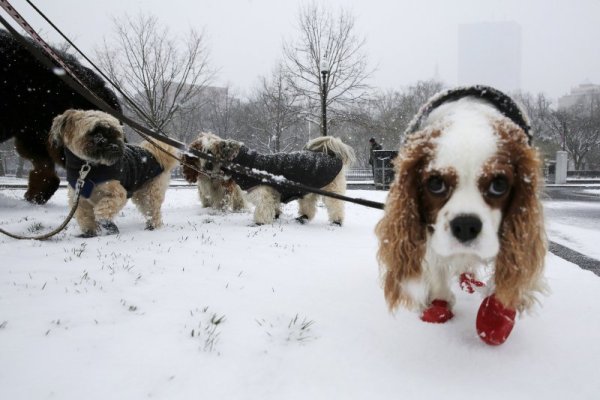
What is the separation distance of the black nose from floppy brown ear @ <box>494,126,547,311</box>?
339 millimetres

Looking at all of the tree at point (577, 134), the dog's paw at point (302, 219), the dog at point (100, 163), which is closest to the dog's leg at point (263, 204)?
the dog's paw at point (302, 219)

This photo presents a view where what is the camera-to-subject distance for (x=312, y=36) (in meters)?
18.6

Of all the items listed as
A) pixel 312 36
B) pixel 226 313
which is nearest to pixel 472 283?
pixel 226 313

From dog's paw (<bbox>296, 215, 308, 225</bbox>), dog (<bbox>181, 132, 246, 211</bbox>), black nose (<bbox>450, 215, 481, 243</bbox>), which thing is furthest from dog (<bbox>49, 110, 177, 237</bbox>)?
black nose (<bbox>450, 215, 481, 243</bbox>)

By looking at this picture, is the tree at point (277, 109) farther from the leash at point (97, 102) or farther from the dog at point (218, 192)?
the leash at point (97, 102)

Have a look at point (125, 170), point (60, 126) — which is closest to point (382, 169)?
point (125, 170)

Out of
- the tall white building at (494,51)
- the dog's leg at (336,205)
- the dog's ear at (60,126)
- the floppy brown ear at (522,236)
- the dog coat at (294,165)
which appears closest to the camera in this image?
the floppy brown ear at (522,236)

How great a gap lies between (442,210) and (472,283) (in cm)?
88

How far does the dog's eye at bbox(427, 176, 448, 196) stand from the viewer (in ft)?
6.03

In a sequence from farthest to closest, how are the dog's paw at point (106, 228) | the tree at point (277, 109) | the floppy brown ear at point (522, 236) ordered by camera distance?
the tree at point (277, 109)
the dog's paw at point (106, 228)
the floppy brown ear at point (522, 236)

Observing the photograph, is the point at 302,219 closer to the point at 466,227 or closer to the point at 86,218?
the point at 86,218

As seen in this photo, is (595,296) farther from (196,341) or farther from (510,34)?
(510,34)

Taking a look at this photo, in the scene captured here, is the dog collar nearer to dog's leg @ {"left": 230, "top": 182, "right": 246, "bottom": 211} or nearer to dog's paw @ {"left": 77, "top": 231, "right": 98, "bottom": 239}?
dog's paw @ {"left": 77, "top": 231, "right": 98, "bottom": 239}

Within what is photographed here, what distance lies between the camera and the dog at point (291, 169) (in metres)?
5.64
